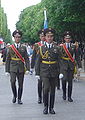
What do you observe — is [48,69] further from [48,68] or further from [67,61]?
[67,61]

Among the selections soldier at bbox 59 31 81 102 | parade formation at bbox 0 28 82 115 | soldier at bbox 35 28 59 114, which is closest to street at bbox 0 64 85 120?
parade formation at bbox 0 28 82 115

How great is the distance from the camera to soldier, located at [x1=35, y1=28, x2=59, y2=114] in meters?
9.22

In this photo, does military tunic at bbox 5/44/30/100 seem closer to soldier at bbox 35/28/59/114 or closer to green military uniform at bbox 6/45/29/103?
green military uniform at bbox 6/45/29/103

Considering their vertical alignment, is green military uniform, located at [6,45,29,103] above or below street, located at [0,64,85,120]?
above

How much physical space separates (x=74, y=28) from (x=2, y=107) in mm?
17694

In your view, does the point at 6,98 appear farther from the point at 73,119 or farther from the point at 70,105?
the point at 73,119

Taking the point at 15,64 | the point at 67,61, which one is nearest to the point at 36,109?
the point at 15,64

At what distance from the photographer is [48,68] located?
9281 millimetres

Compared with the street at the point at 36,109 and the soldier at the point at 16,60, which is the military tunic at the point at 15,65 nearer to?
the soldier at the point at 16,60

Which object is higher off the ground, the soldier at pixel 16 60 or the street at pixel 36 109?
the soldier at pixel 16 60

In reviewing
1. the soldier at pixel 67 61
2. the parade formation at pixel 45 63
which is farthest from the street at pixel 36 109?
the soldier at pixel 67 61

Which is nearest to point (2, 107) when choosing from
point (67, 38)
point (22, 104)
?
point (22, 104)

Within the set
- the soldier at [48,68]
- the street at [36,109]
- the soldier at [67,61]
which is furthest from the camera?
the soldier at [67,61]

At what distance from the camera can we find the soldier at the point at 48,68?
30.2 feet
